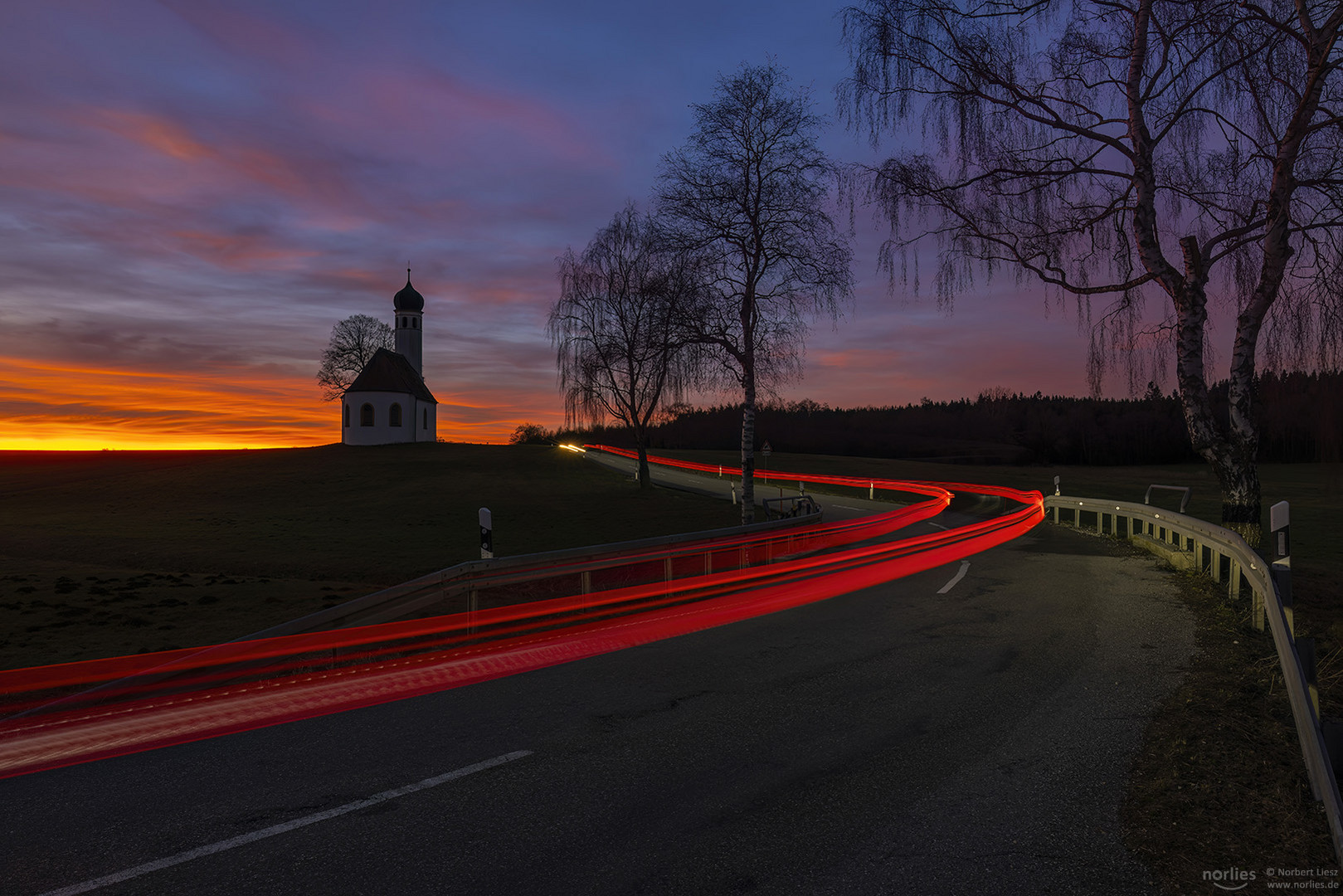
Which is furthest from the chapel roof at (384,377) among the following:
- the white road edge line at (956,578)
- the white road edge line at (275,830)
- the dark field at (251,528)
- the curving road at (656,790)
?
the white road edge line at (275,830)

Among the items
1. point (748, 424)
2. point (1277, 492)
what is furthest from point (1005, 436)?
point (748, 424)

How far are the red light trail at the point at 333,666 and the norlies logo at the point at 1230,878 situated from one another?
231 inches

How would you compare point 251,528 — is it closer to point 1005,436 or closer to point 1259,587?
point 1259,587

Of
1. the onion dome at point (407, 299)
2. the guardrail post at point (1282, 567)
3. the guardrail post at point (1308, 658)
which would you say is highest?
the onion dome at point (407, 299)

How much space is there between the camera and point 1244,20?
11.9 meters

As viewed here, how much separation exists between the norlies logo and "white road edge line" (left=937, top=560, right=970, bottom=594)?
28.1 feet

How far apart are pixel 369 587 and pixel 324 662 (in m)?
6.80

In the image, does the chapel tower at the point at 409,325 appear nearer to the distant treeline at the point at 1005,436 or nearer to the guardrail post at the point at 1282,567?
the distant treeline at the point at 1005,436

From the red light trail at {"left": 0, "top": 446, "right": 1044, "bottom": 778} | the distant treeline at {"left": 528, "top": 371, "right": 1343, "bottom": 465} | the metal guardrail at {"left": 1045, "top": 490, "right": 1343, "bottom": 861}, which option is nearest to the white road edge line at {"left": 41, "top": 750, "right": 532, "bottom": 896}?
the red light trail at {"left": 0, "top": 446, "right": 1044, "bottom": 778}

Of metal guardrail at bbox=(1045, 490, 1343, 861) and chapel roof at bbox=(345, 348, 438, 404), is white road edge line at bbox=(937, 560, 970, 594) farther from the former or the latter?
chapel roof at bbox=(345, 348, 438, 404)

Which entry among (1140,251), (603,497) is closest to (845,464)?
(603,497)

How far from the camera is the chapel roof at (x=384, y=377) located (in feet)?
228

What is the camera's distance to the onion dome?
80.8m

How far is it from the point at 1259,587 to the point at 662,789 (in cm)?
714
